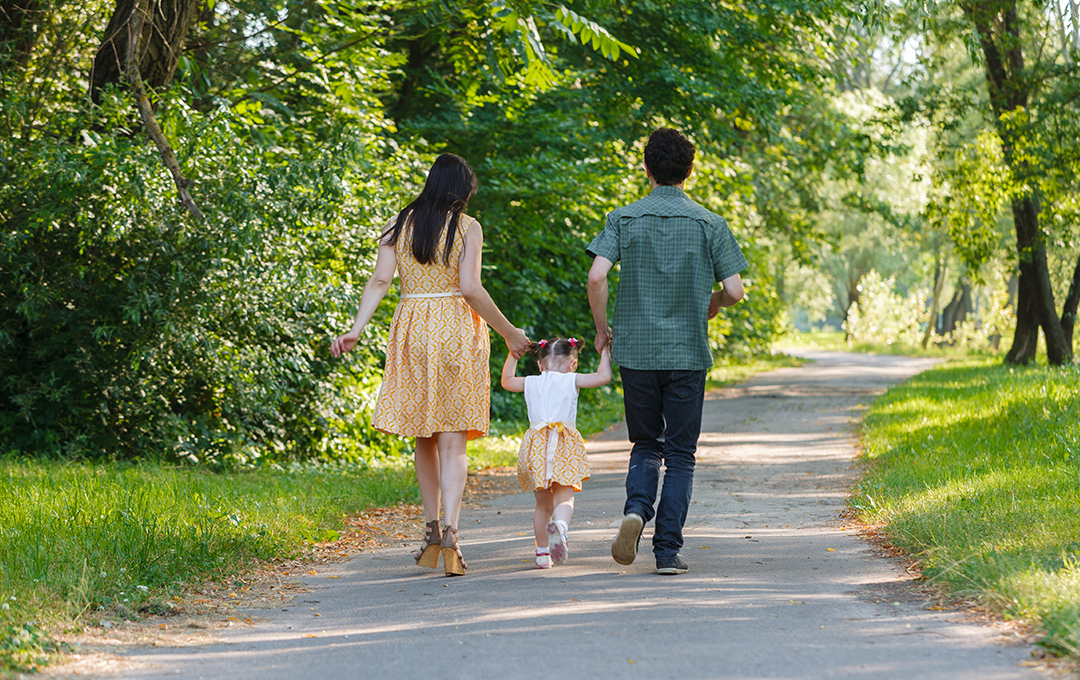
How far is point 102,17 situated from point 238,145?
7.63 ft

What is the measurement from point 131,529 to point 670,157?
3415mm

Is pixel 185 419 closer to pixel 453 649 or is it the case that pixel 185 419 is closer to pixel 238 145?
pixel 238 145

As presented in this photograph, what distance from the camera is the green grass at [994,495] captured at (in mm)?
4188

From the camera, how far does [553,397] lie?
18.5 feet

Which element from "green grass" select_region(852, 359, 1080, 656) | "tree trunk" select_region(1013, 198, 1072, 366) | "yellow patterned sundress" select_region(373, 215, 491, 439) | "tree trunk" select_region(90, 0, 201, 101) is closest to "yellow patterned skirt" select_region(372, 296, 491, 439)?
"yellow patterned sundress" select_region(373, 215, 491, 439)

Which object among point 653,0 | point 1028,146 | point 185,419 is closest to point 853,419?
point 1028,146

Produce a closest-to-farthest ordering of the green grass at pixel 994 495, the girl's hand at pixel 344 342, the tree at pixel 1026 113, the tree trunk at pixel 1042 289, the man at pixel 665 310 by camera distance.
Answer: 1. the green grass at pixel 994 495
2. the girl's hand at pixel 344 342
3. the man at pixel 665 310
4. the tree at pixel 1026 113
5. the tree trunk at pixel 1042 289

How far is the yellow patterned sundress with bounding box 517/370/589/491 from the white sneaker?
0.21 metres

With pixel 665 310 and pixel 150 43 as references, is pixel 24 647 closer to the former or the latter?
pixel 665 310

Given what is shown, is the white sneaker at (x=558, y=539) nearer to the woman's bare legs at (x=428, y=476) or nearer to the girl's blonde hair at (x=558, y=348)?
the woman's bare legs at (x=428, y=476)

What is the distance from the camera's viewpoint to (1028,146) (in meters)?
15.5

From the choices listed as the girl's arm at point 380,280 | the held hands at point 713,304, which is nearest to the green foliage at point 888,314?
the held hands at point 713,304

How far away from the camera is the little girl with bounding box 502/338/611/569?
17.9ft

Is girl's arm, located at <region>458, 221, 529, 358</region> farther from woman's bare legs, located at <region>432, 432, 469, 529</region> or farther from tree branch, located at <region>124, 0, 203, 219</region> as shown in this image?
tree branch, located at <region>124, 0, 203, 219</region>
